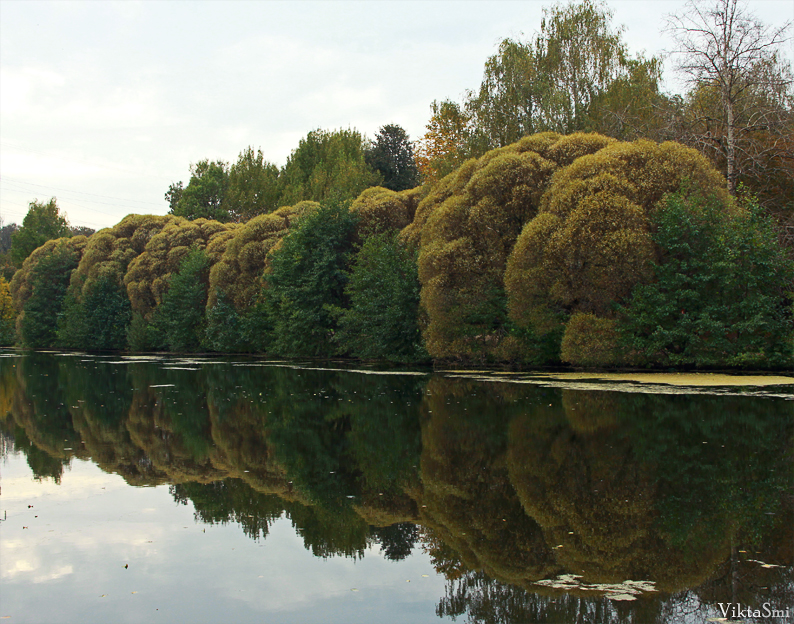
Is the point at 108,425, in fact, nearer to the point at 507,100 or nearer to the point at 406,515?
the point at 406,515

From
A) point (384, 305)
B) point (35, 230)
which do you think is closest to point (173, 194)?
point (35, 230)

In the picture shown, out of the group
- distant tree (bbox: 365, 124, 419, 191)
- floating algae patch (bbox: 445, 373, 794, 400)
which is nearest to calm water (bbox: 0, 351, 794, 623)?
floating algae patch (bbox: 445, 373, 794, 400)

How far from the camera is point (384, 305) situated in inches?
1359

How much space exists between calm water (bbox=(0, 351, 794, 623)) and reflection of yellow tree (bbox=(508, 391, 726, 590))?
0.09ft

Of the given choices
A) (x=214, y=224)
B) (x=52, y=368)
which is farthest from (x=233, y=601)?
(x=214, y=224)

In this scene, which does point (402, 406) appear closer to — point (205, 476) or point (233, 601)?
point (205, 476)

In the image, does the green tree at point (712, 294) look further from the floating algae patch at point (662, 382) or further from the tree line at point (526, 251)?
the floating algae patch at point (662, 382)

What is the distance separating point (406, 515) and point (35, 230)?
3381 inches

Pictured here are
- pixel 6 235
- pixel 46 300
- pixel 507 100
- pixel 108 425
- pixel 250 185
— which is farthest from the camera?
pixel 6 235

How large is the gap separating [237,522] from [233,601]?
2220 mm

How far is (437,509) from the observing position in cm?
795

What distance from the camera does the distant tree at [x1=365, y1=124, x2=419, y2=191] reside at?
60.5 m

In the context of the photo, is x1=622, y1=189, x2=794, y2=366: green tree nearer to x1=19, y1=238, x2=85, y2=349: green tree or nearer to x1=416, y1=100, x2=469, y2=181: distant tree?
x1=416, y1=100, x2=469, y2=181: distant tree

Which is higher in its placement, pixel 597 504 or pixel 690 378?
pixel 690 378
